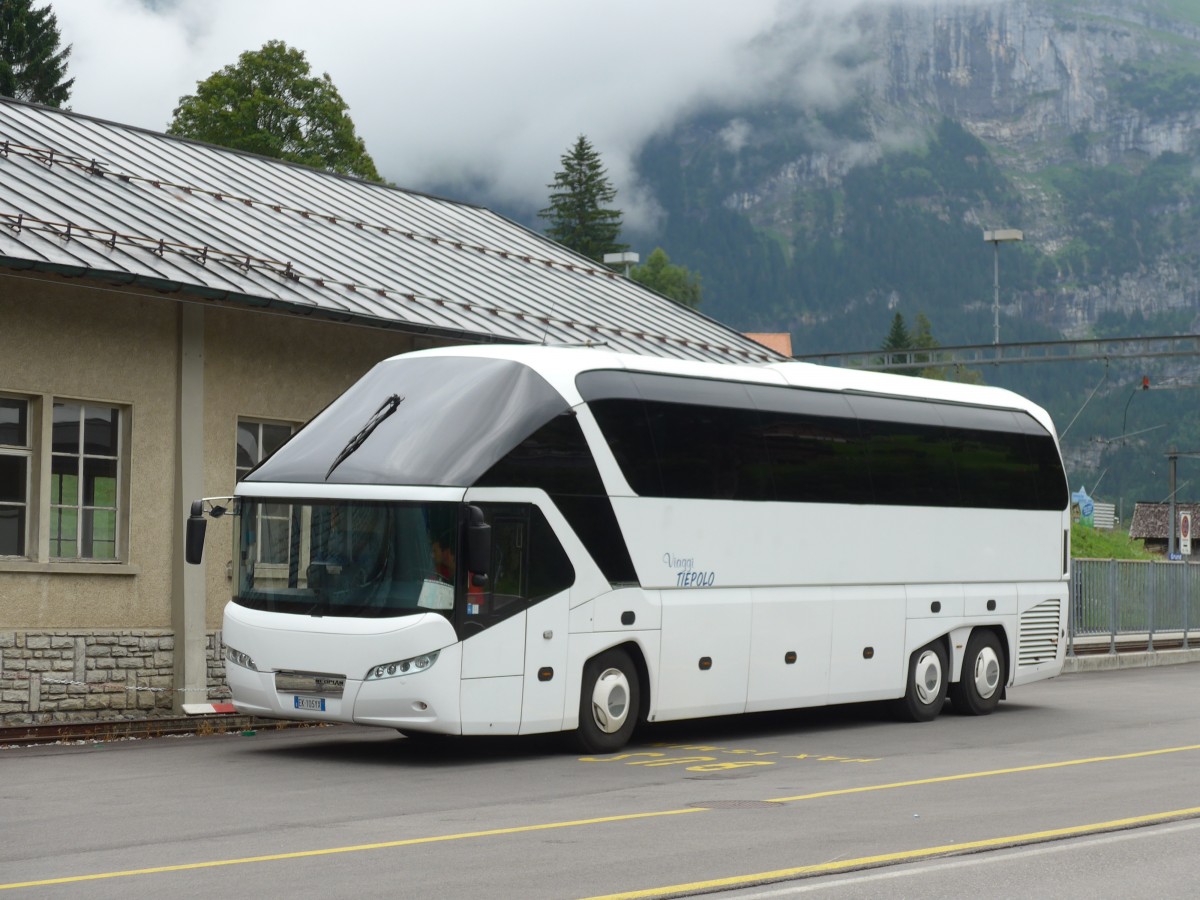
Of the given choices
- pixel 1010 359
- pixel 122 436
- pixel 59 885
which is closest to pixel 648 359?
pixel 122 436

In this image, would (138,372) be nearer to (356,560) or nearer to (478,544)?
(356,560)

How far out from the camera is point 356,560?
49.0ft

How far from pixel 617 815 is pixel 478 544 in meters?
3.42

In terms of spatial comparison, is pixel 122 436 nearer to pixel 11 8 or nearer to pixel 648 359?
pixel 648 359

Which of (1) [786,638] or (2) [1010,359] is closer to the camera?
(1) [786,638]

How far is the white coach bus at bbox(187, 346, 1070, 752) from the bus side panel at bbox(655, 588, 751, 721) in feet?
0.08

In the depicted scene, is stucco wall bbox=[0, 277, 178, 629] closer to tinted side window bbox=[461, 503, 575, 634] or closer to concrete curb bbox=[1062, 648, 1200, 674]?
tinted side window bbox=[461, 503, 575, 634]

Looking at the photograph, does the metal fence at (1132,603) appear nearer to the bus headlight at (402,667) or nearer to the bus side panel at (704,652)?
the bus side panel at (704,652)

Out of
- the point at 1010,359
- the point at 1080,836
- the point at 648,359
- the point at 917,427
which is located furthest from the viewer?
the point at 1010,359

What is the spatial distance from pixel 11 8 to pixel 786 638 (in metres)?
53.9

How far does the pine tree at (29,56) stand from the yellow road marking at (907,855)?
2269 inches

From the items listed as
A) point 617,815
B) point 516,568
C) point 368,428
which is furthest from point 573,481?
point 617,815

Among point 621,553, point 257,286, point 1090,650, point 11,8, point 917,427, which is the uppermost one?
point 11,8

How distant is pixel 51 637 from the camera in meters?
17.9
